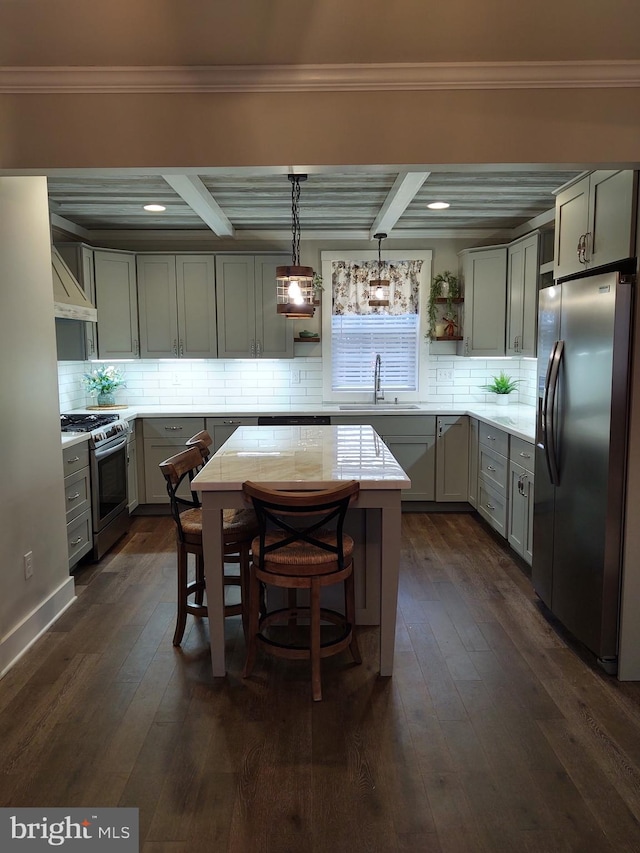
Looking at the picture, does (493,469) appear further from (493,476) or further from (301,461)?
(301,461)

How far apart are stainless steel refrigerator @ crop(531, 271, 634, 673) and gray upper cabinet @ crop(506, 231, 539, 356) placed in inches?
53.0

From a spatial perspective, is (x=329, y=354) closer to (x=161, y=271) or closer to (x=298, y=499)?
(x=161, y=271)

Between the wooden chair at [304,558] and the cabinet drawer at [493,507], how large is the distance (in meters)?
2.02

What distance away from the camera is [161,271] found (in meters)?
5.50

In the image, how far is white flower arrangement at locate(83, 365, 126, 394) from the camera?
554 centimetres

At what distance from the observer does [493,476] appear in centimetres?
468

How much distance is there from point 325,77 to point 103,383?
3960 millimetres

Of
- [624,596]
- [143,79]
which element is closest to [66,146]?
[143,79]

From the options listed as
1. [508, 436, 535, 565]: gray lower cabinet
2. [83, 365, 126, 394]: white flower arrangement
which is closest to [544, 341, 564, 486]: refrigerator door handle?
[508, 436, 535, 565]: gray lower cabinet

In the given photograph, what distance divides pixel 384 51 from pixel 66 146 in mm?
1262

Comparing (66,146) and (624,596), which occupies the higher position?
(66,146)

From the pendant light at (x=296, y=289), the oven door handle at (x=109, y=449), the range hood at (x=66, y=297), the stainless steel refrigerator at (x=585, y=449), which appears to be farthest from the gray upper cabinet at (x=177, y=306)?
the stainless steel refrigerator at (x=585, y=449)

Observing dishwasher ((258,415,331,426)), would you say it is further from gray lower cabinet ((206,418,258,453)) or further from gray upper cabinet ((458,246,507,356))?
gray upper cabinet ((458,246,507,356))

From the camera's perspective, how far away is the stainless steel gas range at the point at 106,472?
422cm
